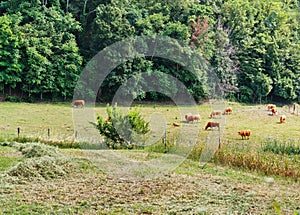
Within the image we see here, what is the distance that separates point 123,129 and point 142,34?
64.9 feet

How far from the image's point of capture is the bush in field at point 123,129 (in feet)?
50.3

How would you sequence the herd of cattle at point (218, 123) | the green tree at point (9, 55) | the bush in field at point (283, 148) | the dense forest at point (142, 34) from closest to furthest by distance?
the bush in field at point (283, 148), the herd of cattle at point (218, 123), the green tree at point (9, 55), the dense forest at point (142, 34)

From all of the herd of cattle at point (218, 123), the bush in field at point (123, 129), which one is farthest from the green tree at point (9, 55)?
the bush in field at point (123, 129)

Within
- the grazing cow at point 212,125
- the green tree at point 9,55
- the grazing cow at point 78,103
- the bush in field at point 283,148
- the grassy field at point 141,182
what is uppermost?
the green tree at point 9,55

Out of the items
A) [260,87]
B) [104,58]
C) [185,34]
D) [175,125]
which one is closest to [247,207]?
[175,125]

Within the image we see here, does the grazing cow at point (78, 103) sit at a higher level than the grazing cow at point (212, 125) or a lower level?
higher

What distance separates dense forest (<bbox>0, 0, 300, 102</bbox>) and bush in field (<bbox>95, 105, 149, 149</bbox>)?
15577 millimetres

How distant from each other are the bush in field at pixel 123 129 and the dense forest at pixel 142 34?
15.6 metres

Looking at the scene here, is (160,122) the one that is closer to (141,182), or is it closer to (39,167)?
(141,182)

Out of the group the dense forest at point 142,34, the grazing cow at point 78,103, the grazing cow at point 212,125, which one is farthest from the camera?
the dense forest at point 142,34

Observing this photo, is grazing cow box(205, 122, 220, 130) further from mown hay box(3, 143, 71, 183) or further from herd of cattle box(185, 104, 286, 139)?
mown hay box(3, 143, 71, 183)

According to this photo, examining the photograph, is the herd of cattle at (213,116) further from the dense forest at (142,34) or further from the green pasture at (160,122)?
the dense forest at (142,34)

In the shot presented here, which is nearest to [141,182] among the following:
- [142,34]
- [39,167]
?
[39,167]

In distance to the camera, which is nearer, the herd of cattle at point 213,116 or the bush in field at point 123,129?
the bush in field at point 123,129
